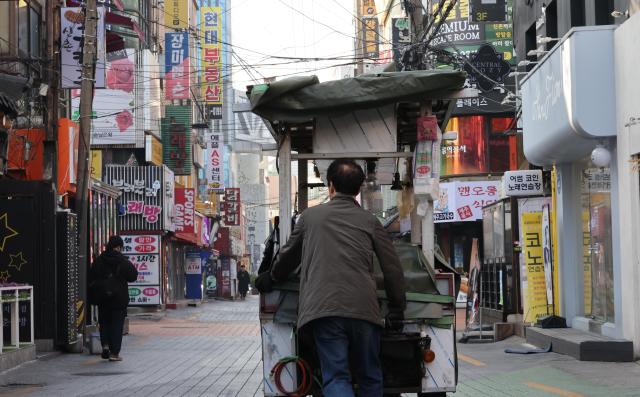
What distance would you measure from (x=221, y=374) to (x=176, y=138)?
3713 centimetres

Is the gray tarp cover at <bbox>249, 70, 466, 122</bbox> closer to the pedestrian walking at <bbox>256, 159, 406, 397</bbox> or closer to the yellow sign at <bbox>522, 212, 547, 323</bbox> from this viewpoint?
the pedestrian walking at <bbox>256, 159, 406, 397</bbox>

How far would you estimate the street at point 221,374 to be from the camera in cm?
1219

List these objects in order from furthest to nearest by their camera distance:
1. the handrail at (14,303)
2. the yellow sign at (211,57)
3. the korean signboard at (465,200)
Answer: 1. the yellow sign at (211,57)
2. the korean signboard at (465,200)
3. the handrail at (14,303)

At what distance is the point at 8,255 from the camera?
733 inches

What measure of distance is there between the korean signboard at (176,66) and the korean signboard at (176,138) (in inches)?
29.2

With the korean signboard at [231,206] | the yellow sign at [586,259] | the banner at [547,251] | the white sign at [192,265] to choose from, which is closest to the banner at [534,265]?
the banner at [547,251]

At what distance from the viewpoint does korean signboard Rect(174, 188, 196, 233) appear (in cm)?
4825

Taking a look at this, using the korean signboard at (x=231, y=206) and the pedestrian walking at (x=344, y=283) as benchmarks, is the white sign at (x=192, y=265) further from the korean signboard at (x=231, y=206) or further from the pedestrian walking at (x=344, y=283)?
the pedestrian walking at (x=344, y=283)

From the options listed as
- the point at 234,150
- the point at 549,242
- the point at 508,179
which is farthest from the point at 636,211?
the point at 234,150

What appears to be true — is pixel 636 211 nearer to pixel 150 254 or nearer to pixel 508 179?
pixel 508 179

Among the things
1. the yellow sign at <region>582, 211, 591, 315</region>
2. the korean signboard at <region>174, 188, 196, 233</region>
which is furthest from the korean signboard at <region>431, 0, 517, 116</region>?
the yellow sign at <region>582, 211, 591, 315</region>

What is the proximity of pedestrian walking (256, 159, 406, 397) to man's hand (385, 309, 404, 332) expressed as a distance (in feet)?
0.11

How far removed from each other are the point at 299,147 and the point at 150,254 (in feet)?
95.1

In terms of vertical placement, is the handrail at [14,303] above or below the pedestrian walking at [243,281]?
above
